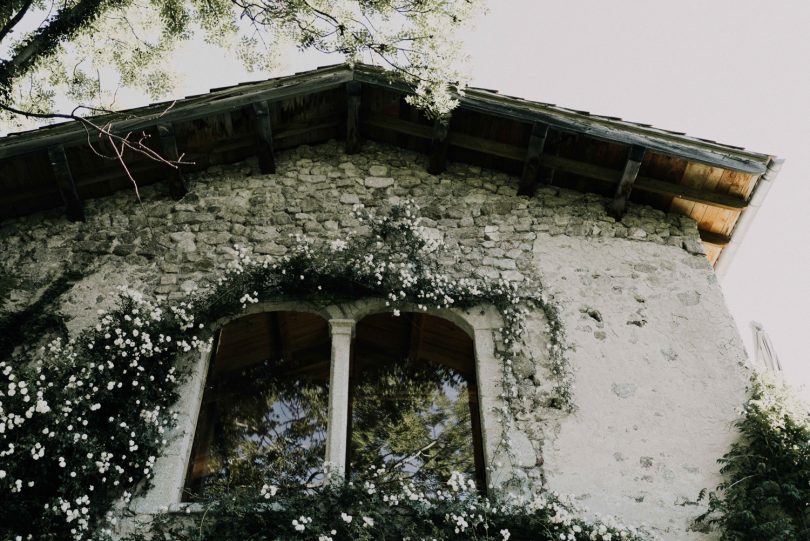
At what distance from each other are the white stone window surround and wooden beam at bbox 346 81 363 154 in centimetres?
186

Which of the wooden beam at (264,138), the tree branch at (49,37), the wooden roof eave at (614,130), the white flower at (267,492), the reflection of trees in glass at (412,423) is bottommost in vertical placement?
the reflection of trees in glass at (412,423)

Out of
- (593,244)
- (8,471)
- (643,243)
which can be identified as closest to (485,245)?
(593,244)

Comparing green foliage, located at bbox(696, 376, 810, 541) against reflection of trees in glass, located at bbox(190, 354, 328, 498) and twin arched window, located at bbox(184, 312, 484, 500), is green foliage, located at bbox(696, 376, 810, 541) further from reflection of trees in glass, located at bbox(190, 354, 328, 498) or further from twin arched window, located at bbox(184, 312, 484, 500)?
reflection of trees in glass, located at bbox(190, 354, 328, 498)

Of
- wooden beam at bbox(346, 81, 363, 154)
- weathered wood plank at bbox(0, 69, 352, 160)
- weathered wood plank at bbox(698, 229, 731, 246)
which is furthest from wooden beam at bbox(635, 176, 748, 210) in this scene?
weathered wood plank at bbox(0, 69, 352, 160)

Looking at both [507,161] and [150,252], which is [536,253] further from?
[150,252]

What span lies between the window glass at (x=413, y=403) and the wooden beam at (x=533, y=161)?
140cm

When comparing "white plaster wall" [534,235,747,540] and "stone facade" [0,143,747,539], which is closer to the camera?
"white plaster wall" [534,235,747,540]

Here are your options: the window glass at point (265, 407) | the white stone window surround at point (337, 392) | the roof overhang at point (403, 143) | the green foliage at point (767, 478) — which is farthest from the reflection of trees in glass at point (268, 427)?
the green foliage at point (767, 478)

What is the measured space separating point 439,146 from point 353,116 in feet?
2.74

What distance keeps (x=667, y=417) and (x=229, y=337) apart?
344 cm

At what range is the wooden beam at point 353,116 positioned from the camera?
234 inches

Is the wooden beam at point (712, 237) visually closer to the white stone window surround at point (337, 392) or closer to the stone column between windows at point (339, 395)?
the white stone window surround at point (337, 392)

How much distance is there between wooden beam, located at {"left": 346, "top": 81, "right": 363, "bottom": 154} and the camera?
19.5ft

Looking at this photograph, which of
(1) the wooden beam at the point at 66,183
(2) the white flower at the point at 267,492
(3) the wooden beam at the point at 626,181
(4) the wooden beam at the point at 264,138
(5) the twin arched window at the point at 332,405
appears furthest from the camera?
(4) the wooden beam at the point at 264,138
